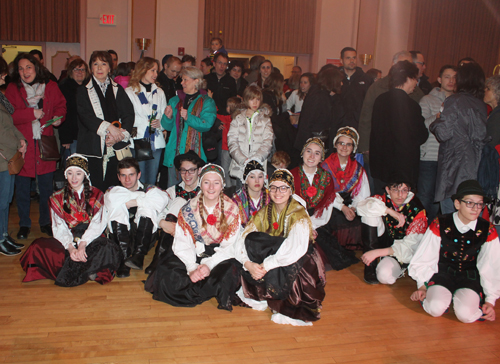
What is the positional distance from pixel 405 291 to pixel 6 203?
3.39 m

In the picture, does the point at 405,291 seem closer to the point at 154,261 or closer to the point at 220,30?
the point at 154,261

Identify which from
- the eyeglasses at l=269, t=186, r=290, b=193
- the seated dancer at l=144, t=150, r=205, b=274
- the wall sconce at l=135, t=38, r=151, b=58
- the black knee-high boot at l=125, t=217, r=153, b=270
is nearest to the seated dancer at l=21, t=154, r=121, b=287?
the black knee-high boot at l=125, t=217, r=153, b=270

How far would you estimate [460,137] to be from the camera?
3646mm

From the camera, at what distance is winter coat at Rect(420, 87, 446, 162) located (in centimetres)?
405

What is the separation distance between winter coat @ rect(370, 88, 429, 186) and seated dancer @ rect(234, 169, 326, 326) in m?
1.20

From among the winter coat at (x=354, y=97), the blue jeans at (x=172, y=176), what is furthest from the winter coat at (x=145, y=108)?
the winter coat at (x=354, y=97)

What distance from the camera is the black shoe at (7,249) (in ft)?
12.0

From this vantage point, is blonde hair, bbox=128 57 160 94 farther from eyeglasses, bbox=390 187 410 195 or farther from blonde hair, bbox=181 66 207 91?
eyeglasses, bbox=390 187 410 195

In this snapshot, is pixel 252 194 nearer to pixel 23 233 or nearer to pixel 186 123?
pixel 186 123

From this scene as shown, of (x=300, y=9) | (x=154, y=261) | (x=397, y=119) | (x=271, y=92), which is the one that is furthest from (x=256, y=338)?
(x=300, y=9)

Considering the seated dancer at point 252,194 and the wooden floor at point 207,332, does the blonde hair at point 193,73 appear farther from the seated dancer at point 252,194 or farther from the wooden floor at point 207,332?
the wooden floor at point 207,332

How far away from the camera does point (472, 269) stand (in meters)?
3.05

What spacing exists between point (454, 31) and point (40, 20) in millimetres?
9759

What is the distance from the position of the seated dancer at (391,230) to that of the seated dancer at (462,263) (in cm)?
32
